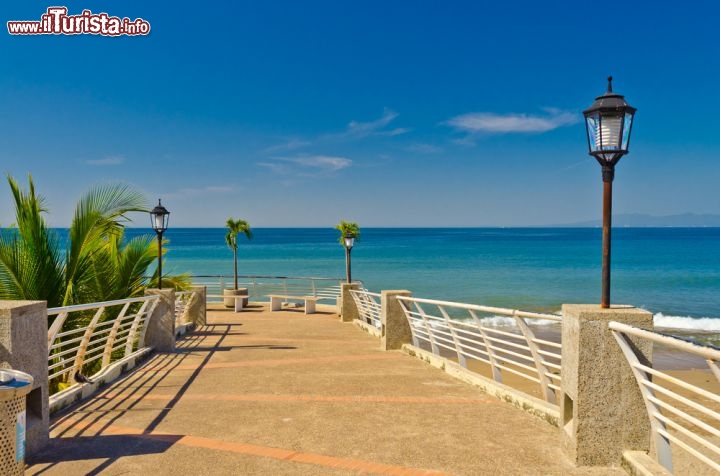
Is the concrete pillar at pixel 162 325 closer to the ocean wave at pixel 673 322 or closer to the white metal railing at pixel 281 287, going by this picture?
the white metal railing at pixel 281 287

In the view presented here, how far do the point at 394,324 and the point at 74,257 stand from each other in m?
6.04

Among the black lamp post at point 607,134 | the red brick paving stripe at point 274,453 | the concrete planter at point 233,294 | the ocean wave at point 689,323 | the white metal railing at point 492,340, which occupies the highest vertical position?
the black lamp post at point 607,134

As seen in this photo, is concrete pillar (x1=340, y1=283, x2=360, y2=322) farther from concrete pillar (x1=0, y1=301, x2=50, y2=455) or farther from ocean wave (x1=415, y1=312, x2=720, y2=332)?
concrete pillar (x1=0, y1=301, x2=50, y2=455)

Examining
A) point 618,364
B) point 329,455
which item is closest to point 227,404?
point 329,455

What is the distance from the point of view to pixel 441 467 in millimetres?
4312

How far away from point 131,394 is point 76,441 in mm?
1990

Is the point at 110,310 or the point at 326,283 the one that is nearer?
the point at 110,310

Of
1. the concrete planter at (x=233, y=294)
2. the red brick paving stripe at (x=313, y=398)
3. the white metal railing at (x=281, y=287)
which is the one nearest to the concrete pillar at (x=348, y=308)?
the white metal railing at (x=281, y=287)

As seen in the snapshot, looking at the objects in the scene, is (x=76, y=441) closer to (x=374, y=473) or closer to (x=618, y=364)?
(x=374, y=473)

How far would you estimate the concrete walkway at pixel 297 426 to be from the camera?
4359 mm

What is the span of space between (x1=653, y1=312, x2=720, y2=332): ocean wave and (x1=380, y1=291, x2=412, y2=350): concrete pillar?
21023 mm

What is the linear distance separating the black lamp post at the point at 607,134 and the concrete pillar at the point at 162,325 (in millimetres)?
8827

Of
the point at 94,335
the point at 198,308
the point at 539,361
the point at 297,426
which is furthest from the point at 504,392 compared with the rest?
the point at 198,308

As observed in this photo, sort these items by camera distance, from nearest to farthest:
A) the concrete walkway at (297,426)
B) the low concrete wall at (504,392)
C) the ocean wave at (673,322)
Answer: the concrete walkway at (297,426) < the low concrete wall at (504,392) < the ocean wave at (673,322)
